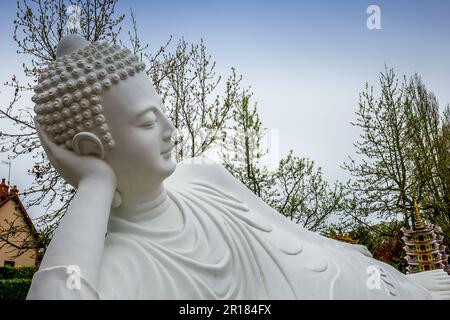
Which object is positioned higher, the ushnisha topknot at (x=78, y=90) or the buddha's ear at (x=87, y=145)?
the ushnisha topknot at (x=78, y=90)

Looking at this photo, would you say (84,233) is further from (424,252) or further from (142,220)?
(424,252)

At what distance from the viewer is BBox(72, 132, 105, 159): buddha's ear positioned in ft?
5.50

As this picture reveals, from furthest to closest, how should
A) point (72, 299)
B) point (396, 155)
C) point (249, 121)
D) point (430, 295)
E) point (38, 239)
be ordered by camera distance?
point (396, 155) < point (249, 121) < point (38, 239) < point (430, 295) < point (72, 299)

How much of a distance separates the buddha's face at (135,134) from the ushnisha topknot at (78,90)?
0.03 meters

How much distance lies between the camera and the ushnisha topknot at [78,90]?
170cm

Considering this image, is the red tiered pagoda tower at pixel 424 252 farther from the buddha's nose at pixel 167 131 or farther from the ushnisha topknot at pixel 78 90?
the ushnisha topknot at pixel 78 90

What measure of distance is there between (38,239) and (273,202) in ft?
14.8

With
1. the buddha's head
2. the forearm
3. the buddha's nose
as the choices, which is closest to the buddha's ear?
the buddha's head

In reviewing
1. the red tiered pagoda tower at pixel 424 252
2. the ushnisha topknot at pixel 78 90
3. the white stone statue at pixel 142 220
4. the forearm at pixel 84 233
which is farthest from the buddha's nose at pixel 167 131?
the red tiered pagoda tower at pixel 424 252

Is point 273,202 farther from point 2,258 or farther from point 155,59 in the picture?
point 2,258

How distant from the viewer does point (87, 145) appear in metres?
1.69

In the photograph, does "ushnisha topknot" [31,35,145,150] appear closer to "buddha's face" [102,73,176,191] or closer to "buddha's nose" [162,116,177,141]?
"buddha's face" [102,73,176,191]
